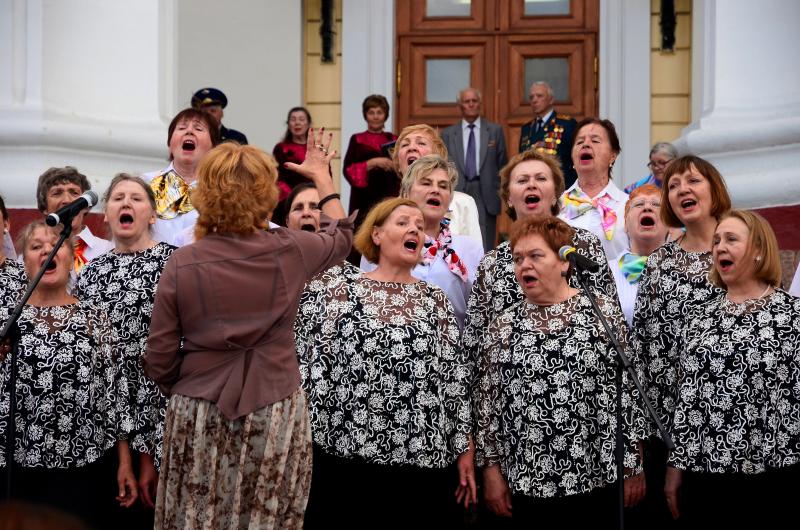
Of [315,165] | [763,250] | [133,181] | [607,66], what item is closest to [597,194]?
[763,250]

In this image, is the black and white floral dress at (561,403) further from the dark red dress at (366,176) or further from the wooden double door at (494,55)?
the wooden double door at (494,55)

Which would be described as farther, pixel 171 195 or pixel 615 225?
pixel 615 225

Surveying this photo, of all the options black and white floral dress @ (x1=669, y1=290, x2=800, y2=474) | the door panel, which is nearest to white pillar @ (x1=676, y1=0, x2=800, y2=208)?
black and white floral dress @ (x1=669, y1=290, x2=800, y2=474)

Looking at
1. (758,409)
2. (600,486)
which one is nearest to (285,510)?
(600,486)

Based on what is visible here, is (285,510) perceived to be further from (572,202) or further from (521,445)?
(572,202)

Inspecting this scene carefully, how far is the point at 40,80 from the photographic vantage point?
7.52 m

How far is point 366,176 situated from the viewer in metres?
8.92

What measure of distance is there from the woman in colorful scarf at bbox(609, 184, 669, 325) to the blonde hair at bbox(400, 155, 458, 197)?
883mm

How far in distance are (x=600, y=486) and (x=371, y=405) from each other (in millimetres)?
951

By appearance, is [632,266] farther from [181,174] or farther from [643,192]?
[181,174]

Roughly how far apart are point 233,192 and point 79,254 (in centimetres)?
A: 219

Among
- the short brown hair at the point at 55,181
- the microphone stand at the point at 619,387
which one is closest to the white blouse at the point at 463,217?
the microphone stand at the point at 619,387

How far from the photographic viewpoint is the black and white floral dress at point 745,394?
4750 millimetres

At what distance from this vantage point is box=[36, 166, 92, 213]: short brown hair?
629 centimetres
